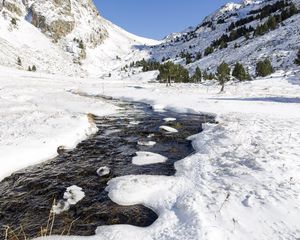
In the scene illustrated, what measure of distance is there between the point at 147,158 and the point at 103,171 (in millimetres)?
2341

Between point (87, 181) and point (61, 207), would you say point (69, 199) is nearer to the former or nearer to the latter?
point (61, 207)

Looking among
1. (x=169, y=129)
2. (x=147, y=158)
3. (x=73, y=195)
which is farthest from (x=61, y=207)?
(x=169, y=129)

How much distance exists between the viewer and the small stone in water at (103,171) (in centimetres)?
1223

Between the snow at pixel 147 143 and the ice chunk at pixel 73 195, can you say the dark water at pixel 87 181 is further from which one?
the snow at pixel 147 143

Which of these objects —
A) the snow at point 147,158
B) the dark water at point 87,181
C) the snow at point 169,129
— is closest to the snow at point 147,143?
the dark water at point 87,181

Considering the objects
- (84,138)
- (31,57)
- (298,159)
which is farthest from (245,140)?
(31,57)

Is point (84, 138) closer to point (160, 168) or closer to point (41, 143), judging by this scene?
point (41, 143)

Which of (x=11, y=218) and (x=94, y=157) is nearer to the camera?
(x=11, y=218)

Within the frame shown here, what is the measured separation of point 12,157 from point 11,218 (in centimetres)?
443

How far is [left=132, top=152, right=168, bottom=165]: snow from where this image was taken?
1361cm

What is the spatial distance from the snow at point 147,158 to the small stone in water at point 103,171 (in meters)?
1.37

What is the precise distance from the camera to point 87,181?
453 inches

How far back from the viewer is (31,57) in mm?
154875

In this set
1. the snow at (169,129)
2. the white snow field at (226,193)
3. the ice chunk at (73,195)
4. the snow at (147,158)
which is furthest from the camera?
the snow at (169,129)
